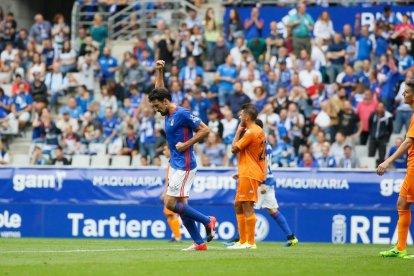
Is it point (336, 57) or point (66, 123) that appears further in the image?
point (66, 123)

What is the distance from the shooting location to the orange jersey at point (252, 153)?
17.4 metres

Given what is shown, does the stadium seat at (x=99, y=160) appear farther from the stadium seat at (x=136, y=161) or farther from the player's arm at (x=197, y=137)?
the player's arm at (x=197, y=137)

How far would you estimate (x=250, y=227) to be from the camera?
1736 centimetres

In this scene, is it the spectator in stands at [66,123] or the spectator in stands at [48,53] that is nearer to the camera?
the spectator in stands at [66,123]

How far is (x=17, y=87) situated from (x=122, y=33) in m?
4.15

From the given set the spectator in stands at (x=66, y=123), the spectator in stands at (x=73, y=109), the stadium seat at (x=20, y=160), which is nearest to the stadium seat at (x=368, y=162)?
the spectator in stands at (x=66, y=123)

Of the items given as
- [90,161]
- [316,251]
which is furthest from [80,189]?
[316,251]

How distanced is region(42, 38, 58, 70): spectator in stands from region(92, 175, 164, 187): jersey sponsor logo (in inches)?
330

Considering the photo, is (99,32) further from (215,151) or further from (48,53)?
(215,151)

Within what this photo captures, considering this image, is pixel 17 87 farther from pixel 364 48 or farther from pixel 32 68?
pixel 364 48

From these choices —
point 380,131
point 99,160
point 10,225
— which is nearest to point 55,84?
point 99,160

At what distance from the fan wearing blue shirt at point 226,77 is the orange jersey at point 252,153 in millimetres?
11362

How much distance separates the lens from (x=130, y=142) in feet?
93.7

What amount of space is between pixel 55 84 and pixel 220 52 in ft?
16.1
